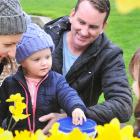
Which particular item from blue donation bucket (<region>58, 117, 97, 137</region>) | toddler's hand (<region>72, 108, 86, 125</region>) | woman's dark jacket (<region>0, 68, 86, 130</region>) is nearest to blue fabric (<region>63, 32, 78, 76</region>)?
woman's dark jacket (<region>0, 68, 86, 130</region>)

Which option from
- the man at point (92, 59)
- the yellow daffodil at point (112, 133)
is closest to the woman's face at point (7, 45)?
the man at point (92, 59)

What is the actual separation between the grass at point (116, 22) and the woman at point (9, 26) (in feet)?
16.9

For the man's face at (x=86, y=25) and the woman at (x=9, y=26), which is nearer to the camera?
the woman at (x=9, y=26)

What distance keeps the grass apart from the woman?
5.14 meters

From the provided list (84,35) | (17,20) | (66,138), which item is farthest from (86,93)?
(66,138)

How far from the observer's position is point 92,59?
11.1 feet

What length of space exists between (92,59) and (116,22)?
25.8 ft

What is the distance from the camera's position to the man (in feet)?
10.8

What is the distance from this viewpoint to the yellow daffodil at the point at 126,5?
1151 millimetres

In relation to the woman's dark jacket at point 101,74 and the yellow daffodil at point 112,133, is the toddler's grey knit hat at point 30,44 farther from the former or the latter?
the yellow daffodil at point 112,133

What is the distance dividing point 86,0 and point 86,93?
2.07 ft

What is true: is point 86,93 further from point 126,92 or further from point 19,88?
point 19,88

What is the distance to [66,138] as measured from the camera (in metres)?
1.23

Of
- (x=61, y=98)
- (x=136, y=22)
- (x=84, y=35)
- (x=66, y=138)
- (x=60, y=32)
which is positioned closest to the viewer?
(x=66, y=138)
